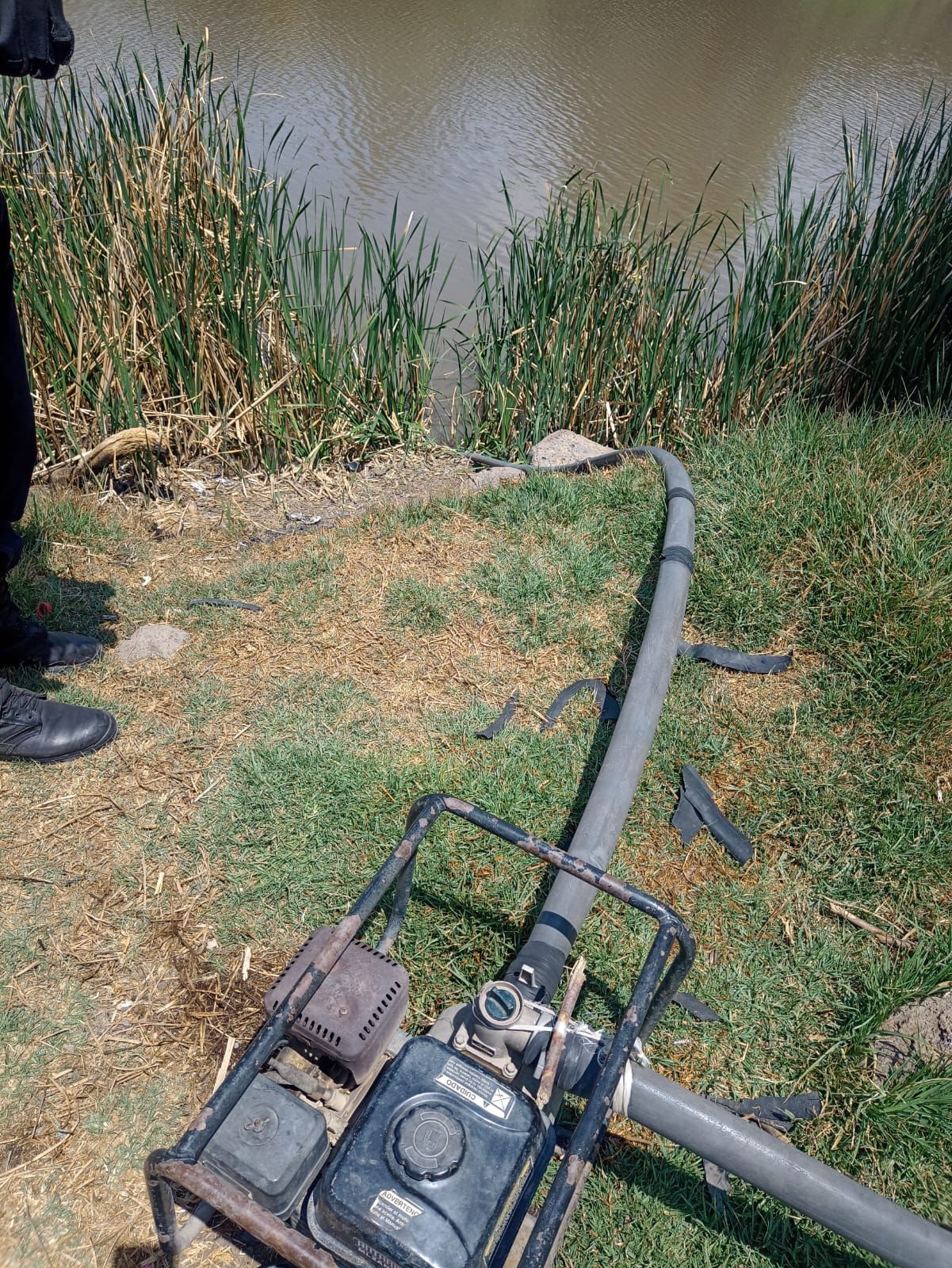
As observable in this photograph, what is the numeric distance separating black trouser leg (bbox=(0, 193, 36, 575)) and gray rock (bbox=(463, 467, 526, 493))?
1.77 metres

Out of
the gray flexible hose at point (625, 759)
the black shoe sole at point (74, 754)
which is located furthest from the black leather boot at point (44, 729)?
the gray flexible hose at point (625, 759)

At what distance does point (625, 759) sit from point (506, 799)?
0.38 metres

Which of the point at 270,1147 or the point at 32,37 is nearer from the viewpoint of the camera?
the point at 270,1147

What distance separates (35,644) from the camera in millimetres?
2918

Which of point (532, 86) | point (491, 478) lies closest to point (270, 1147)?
point (491, 478)

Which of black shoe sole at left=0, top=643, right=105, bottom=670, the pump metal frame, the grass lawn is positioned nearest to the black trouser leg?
black shoe sole at left=0, top=643, right=105, bottom=670

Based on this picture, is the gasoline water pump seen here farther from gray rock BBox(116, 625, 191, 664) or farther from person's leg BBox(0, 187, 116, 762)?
gray rock BBox(116, 625, 191, 664)

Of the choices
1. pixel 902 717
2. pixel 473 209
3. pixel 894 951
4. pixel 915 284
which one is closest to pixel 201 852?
pixel 894 951

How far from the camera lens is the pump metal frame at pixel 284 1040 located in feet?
3.94

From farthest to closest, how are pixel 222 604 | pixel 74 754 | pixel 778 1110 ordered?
1. pixel 222 604
2. pixel 74 754
3. pixel 778 1110

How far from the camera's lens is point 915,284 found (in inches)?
161

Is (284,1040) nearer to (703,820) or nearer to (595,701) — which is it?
(703,820)

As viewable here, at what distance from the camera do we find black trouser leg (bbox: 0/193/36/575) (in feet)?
7.99

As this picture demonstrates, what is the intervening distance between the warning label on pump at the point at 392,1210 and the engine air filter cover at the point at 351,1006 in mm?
275
